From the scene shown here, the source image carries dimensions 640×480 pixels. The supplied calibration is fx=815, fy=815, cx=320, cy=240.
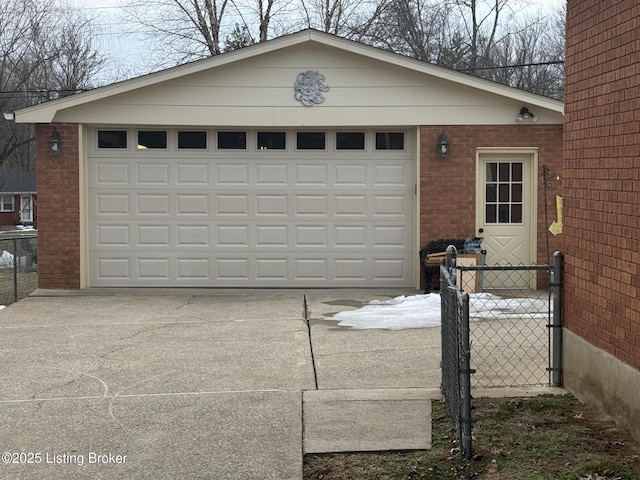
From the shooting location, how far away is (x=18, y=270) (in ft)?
60.1

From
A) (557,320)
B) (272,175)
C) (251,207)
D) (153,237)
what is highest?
(272,175)

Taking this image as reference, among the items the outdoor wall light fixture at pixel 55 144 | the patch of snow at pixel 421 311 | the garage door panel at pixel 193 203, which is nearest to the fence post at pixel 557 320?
the patch of snow at pixel 421 311

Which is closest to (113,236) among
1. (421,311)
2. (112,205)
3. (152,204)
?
(112,205)

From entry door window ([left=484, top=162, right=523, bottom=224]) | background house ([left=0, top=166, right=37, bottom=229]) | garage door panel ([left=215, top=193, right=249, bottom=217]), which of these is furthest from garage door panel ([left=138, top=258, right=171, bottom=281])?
background house ([left=0, top=166, right=37, bottom=229])

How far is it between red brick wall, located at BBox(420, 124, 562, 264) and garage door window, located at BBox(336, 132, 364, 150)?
3.44 ft

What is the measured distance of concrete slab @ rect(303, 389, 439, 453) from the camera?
5.48 meters

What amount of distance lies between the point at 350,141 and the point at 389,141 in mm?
656

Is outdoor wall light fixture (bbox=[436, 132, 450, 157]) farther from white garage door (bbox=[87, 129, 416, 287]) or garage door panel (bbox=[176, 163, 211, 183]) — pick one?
garage door panel (bbox=[176, 163, 211, 183])

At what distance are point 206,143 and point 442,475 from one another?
31.7 ft

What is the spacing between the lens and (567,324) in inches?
267

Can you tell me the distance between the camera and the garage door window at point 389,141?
13.7 m

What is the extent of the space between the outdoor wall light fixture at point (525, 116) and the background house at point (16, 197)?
38.5 meters

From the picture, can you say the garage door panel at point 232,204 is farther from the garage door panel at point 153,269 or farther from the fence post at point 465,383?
the fence post at point 465,383

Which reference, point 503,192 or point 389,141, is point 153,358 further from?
point 503,192
